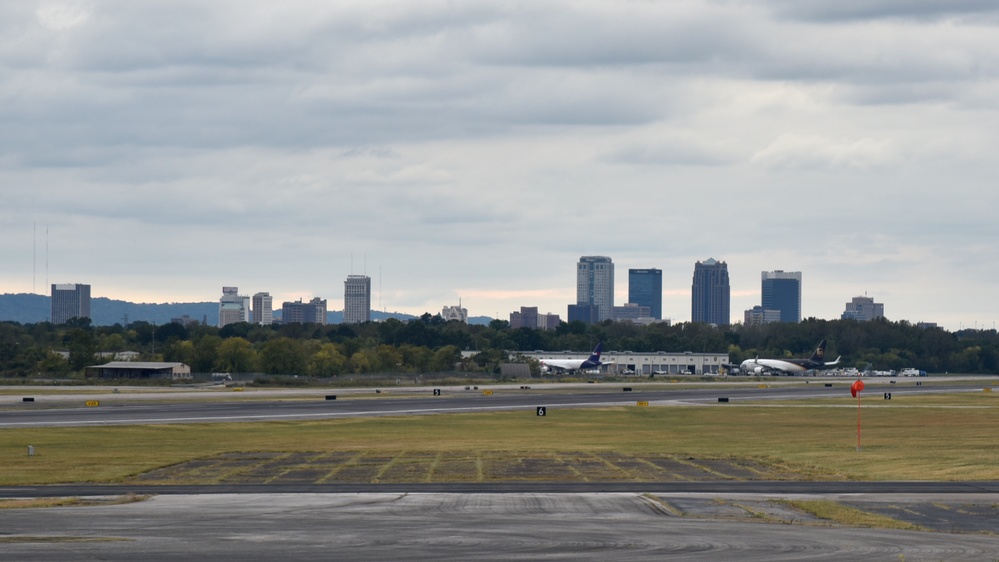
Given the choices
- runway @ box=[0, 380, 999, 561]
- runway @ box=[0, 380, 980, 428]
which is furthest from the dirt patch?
runway @ box=[0, 380, 980, 428]

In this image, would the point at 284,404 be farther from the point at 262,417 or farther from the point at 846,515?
the point at 846,515

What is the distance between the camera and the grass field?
189 feet

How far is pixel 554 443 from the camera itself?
255 feet

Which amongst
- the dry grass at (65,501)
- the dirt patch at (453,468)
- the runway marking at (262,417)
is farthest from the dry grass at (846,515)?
the runway marking at (262,417)

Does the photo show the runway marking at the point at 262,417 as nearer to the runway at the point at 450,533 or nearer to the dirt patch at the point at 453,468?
the dirt patch at the point at 453,468

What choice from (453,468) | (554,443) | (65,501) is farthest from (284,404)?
(65,501)

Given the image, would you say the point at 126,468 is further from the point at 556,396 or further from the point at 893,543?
the point at 556,396

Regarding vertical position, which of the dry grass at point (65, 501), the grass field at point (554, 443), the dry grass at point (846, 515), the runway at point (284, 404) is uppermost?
the dry grass at point (846, 515)

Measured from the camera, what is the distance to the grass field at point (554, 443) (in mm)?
57531

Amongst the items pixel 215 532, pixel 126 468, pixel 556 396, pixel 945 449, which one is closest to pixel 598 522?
pixel 215 532

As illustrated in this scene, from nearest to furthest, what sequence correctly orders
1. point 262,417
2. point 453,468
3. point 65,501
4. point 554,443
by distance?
1. point 65,501
2. point 453,468
3. point 554,443
4. point 262,417

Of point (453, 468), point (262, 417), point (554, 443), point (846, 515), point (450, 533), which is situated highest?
point (450, 533)

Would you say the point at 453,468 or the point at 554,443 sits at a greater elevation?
the point at 453,468

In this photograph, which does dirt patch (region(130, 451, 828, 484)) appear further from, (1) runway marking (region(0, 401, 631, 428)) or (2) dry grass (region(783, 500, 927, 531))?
(1) runway marking (region(0, 401, 631, 428))
